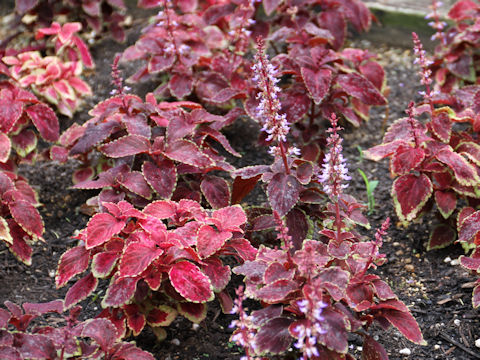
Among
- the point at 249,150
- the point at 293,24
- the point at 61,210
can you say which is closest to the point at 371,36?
the point at 293,24

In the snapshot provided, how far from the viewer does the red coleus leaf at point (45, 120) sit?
3.02 metres

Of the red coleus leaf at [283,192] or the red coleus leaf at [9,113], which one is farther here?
the red coleus leaf at [9,113]

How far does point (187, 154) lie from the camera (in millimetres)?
2557

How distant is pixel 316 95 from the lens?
2.84 m

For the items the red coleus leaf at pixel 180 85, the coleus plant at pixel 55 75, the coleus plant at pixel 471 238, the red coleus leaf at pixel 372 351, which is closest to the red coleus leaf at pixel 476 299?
the coleus plant at pixel 471 238

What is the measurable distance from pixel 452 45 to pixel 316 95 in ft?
3.81

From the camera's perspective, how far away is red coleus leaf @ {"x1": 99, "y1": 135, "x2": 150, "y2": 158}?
2.56m

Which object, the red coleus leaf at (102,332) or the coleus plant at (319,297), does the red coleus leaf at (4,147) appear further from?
the coleus plant at (319,297)

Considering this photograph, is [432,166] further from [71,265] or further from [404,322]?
[71,265]

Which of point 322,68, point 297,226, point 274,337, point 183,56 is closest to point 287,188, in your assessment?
point 297,226

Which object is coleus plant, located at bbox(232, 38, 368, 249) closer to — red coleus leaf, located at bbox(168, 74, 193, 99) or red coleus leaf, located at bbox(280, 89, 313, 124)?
red coleus leaf, located at bbox(280, 89, 313, 124)

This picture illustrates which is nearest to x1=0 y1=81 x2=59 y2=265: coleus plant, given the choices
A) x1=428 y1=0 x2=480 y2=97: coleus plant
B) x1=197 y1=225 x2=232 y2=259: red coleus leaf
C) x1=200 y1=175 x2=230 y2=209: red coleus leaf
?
x1=200 y1=175 x2=230 y2=209: red coleus leaf

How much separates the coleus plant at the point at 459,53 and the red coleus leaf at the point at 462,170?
1009 millimetres

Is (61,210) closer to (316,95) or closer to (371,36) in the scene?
(316,95)
